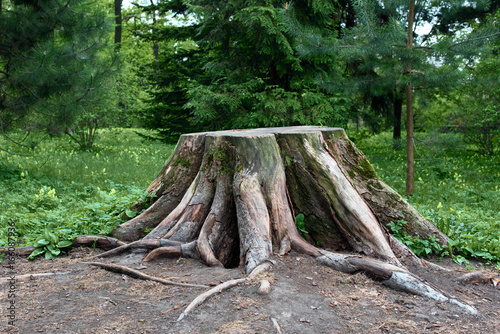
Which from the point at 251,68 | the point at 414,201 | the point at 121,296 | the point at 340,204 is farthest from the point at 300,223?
the point at 251,68

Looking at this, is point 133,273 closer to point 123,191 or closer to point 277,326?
point 277,326

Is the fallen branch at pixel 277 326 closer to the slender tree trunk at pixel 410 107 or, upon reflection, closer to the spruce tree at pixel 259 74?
the slender tree trunk at pixel 410 107

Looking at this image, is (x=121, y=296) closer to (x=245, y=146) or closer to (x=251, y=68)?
(x=245, y=146)

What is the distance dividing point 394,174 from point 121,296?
344 inches

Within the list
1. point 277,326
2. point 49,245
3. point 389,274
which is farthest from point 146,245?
point 389,274

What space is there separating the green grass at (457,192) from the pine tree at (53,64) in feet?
21.8

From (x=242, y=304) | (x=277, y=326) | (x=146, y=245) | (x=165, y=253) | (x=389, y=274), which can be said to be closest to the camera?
(x=277, y=326)

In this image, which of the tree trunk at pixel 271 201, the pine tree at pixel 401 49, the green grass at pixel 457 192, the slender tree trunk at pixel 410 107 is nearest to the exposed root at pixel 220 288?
the tree trunk at pixel 271 201

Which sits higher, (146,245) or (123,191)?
(123,191)

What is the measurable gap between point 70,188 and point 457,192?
7.65 meters

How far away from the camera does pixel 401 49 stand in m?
7.11

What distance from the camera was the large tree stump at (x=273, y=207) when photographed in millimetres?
3467

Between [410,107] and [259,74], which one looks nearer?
[410,107]

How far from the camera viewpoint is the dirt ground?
2420 millimetres
